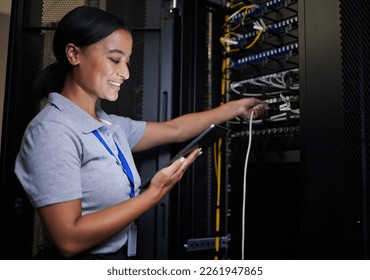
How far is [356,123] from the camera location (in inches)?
29.5

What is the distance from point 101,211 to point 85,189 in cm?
7

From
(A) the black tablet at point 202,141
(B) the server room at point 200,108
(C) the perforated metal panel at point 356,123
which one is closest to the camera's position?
(C) the perforated metal panel at point 356,123

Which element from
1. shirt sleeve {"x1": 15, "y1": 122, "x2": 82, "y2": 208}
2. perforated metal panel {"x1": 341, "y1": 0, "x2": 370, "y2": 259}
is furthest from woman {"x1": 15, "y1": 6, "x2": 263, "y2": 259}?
perforated metal panel {"x1": 341, "y1": 0, "x2": 370, "y2": 259}

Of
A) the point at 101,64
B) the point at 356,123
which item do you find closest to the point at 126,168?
the point at 101,64

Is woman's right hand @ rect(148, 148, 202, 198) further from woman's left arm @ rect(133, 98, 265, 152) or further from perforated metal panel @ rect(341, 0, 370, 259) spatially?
perforated metal panel @ rect(341, 0, 370, 259)

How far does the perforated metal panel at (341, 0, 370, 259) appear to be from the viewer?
0.73m

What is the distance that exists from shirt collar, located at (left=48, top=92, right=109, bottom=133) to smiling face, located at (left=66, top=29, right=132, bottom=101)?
6cm

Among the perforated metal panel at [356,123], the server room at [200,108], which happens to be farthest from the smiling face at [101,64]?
the perforated metal panel at [356,123]

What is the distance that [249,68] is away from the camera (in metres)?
1.28

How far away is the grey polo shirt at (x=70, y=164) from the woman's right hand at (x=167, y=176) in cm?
7

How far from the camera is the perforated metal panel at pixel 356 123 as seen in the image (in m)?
0.73

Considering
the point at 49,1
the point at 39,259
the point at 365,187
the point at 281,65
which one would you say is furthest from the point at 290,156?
the point at 49,1

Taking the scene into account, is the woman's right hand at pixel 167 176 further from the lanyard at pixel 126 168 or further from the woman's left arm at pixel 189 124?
the woman's left arm at pixel 189 124

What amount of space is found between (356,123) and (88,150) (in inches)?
23.2
